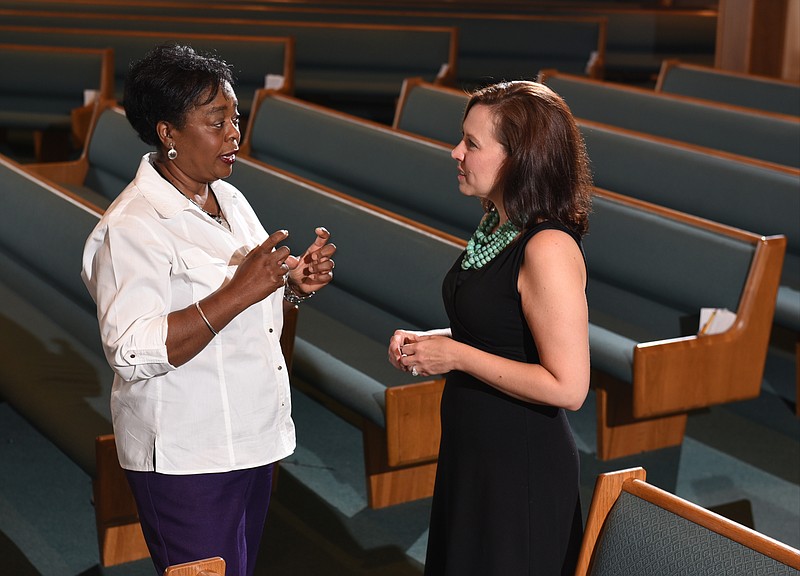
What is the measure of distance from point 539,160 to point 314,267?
1.56 feet

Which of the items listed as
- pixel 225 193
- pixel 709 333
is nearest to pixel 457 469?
pixel 225 193

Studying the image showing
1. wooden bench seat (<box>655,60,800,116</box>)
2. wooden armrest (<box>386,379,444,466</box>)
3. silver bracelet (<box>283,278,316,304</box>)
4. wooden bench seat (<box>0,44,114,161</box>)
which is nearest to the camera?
silver bracelet (<box>283,278,316,304</box>)

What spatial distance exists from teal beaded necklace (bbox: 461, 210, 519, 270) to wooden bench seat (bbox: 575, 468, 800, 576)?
45 centimetres

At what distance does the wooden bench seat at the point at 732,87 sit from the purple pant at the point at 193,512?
4.79 meters

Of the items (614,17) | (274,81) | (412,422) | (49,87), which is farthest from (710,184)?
(614,17)

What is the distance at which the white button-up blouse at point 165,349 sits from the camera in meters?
1.84

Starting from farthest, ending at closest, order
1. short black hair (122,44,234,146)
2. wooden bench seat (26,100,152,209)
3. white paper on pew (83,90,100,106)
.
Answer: white paper on pew (83,90,100,106)
wooden bench seat (26,100,152,209)
short black hair (122,44,234,146)

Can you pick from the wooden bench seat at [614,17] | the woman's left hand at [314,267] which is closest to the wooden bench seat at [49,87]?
the wooden bench seat at [614,17]

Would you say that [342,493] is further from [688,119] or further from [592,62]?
[592,62]

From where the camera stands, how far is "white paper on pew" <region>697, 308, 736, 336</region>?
350 cm

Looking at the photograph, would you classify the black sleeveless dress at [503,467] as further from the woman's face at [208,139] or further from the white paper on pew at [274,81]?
the white paper on pew at [274,81]

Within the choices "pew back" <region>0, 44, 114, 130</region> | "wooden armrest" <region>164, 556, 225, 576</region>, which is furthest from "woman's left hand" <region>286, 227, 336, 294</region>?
"pew back" <region>0, 44, 114, 130</region>

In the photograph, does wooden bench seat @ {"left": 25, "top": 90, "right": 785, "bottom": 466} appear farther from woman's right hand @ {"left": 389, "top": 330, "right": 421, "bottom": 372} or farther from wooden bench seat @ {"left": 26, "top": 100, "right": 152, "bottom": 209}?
wooden bench seat @ {"left": 26, "top": 100, "right": 152, "bottom": 209}

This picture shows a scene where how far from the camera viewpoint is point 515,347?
1.91m
